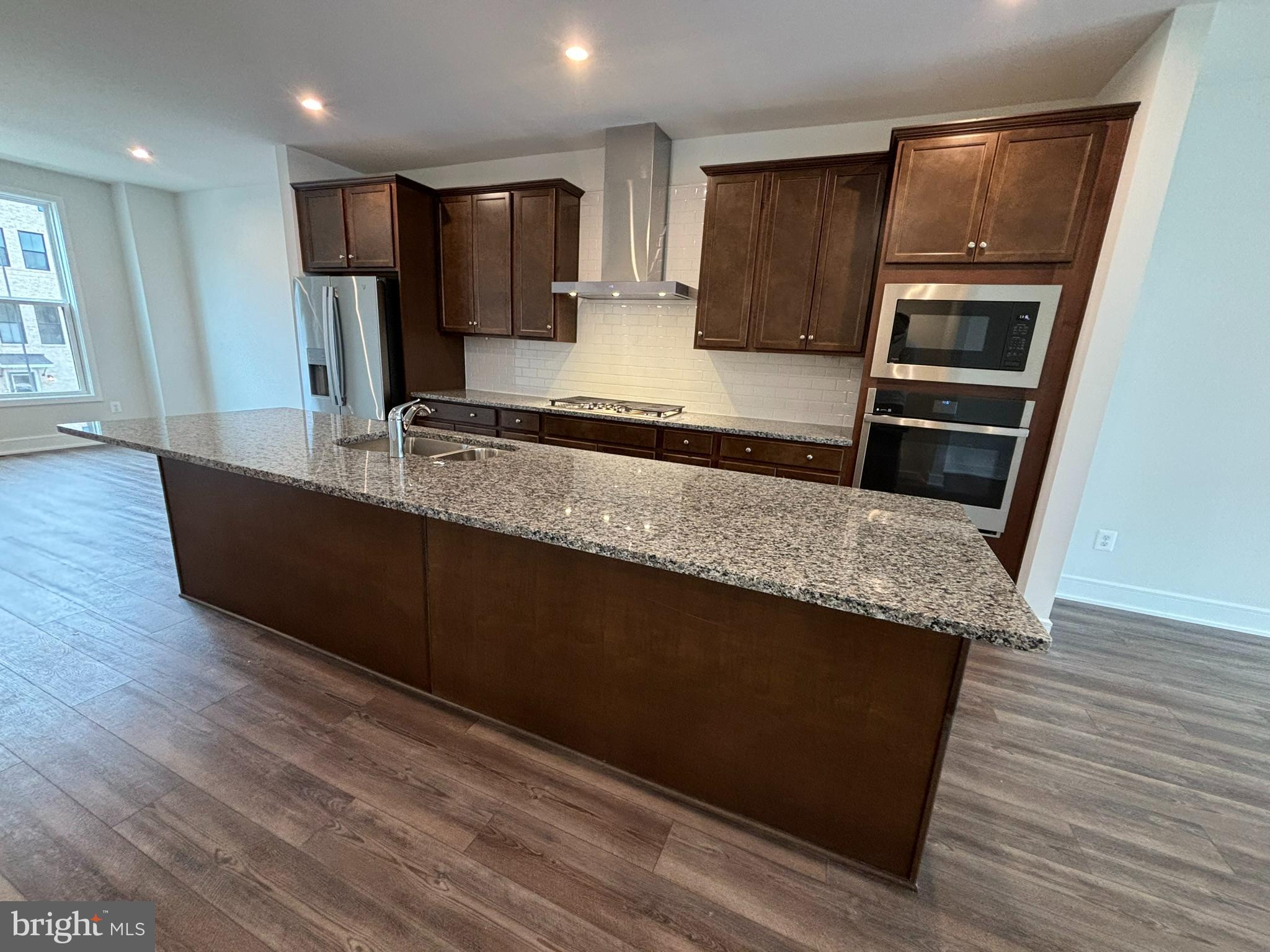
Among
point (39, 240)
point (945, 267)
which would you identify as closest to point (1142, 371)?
point (945, 267)

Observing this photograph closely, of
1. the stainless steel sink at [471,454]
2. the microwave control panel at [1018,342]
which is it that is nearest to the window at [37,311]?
the stainless steel sink at [471,454]

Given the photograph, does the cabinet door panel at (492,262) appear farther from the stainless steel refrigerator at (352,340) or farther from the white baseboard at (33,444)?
the white baseboard at (33,444)

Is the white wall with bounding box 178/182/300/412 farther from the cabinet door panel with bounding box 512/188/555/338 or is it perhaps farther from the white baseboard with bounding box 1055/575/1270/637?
the white baseboard with bounding box 1055/575/1270/637

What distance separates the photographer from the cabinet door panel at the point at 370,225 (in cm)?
372

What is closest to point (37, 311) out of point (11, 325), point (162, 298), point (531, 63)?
point (11, 325)

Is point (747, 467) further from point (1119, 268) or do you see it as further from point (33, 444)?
point (33, 444)

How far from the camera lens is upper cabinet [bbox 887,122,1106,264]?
2273mm

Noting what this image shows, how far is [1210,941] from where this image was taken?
1.21 meters

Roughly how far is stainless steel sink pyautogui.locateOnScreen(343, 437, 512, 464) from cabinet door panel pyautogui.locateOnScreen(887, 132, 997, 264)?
7.48 feet

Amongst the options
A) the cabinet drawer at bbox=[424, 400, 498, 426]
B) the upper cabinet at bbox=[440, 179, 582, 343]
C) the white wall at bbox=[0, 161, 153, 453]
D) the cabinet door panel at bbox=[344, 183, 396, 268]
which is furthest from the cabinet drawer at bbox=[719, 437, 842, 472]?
the white wall at bbox=[0, 161, 153, 453]

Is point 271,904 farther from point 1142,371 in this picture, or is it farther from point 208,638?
point 1142,371

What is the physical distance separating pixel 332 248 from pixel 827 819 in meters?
4.82

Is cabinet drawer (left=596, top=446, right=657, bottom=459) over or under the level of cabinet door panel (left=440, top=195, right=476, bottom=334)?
under

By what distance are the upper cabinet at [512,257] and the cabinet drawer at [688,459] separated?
1.37m
